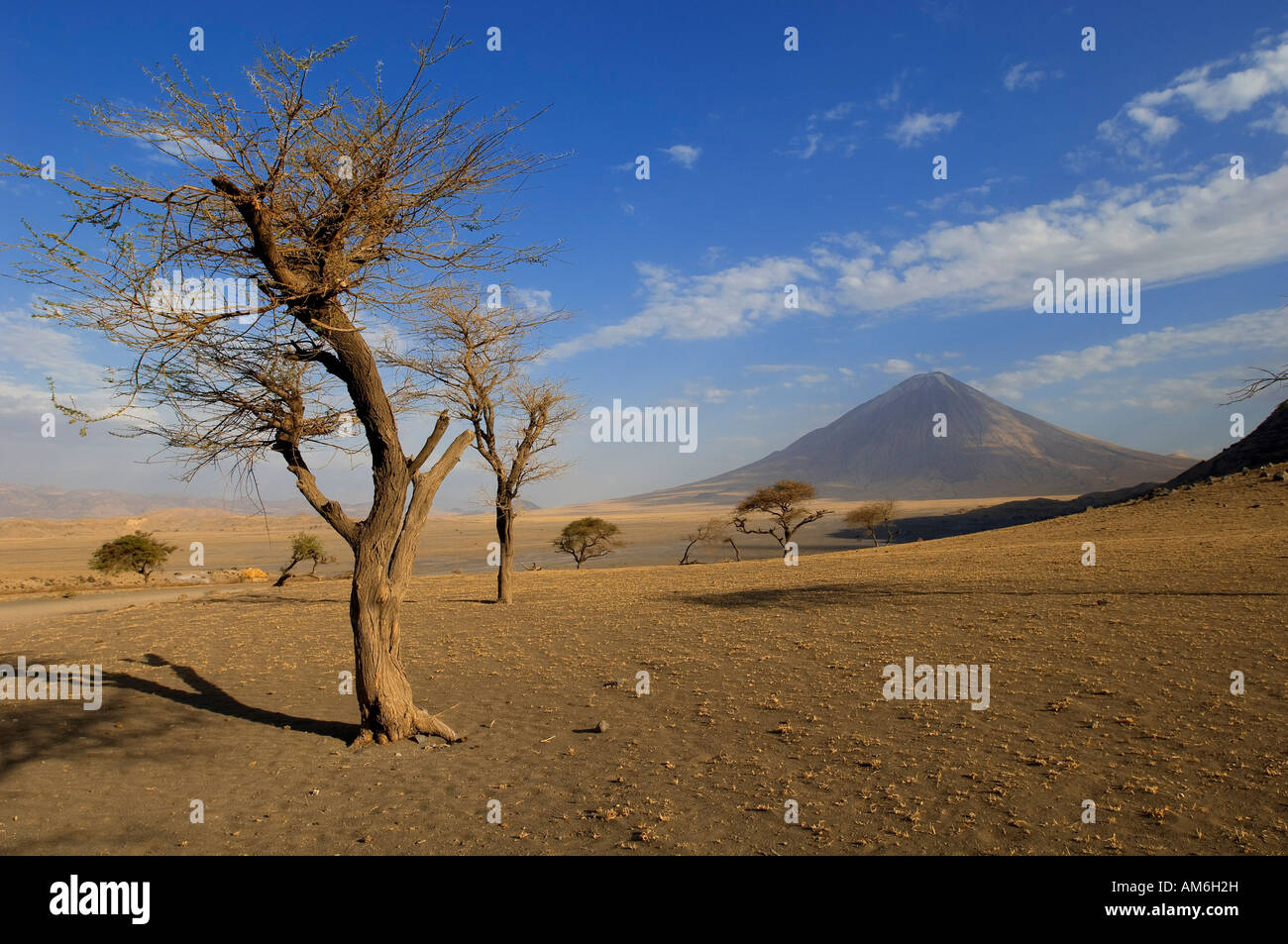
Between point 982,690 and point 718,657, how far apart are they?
407 cm

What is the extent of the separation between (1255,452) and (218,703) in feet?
188

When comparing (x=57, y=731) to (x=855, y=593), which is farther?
(x=855, y=593)

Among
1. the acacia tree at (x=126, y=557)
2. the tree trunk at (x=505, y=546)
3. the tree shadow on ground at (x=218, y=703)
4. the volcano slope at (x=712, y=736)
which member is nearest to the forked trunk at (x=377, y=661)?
the volcano slope at (x=712, y=736)

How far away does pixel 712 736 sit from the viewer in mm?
7379

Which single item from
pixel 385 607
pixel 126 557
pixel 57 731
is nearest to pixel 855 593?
pixel 385 607

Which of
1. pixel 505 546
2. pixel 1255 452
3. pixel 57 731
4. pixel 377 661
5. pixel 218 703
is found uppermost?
pixel 1255 452

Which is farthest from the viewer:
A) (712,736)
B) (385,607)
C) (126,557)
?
(126,557)

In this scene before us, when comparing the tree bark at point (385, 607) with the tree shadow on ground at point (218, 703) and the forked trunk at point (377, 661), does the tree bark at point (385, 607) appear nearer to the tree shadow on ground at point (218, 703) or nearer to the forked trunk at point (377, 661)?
the forked trunk at point (377, 661)

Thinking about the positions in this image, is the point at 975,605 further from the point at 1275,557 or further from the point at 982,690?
the point at 1275,557

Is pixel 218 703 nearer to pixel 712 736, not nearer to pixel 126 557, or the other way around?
pixel 712 736

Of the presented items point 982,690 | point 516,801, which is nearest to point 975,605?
point 982,690

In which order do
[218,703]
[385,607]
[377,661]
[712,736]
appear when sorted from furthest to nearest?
[218,703]
[385,607]
[377,661]
[712,736]

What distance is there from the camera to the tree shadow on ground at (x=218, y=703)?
322 inches

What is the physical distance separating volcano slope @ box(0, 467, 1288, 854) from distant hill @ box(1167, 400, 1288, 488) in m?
36.3
